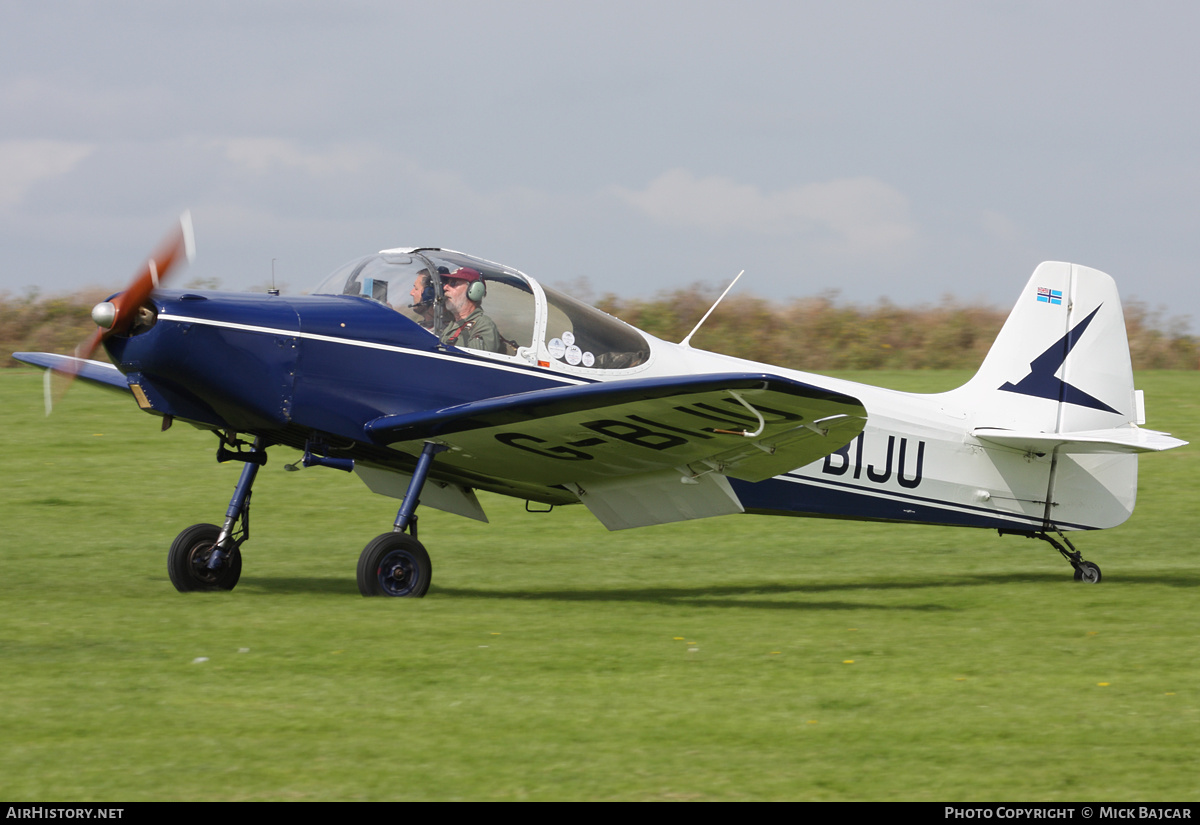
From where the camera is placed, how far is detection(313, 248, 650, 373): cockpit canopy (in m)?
8.54

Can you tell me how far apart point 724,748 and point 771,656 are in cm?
191

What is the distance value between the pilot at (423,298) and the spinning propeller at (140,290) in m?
1.49

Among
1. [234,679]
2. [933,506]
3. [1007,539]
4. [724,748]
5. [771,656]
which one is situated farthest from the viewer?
[1007,539]

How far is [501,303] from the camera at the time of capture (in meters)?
8.69

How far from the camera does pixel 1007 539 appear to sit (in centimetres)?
1348

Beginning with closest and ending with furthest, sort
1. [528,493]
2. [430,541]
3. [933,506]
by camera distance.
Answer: [528,493]
[933,506]
[430,541]

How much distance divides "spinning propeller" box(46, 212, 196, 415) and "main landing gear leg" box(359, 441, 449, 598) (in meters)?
2.05

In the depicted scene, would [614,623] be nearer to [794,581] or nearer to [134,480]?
[794,581]

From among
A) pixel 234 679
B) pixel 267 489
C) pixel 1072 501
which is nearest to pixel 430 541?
→ pixel 267 489

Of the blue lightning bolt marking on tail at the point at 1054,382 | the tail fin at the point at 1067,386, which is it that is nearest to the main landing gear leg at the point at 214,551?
the tail fin at the point at 1067,386

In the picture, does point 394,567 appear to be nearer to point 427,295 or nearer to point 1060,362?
point 427,295

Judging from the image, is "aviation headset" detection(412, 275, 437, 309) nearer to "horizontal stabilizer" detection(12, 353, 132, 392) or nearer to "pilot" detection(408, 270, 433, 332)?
"pilot" detection(408, 270, 433, 332)

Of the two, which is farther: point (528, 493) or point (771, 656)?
point (528, 493)

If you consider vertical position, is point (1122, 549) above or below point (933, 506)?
below
